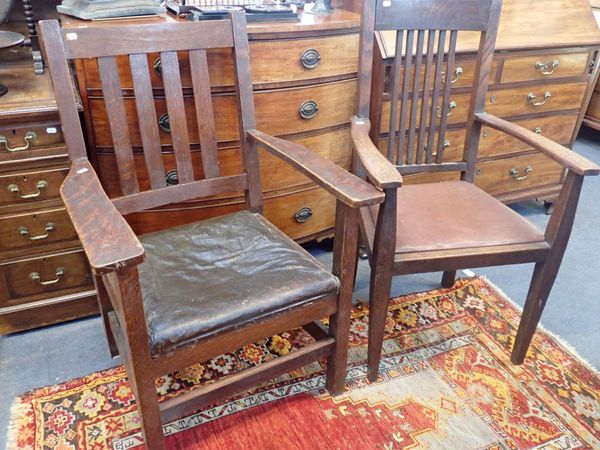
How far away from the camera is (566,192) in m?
1.29

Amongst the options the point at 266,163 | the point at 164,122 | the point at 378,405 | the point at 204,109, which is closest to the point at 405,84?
the point at 266,163

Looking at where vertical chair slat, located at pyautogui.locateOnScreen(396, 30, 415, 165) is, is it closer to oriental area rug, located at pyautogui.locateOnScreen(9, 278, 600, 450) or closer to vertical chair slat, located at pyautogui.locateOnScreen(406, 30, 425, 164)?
vertical chair slat, located at pyautogui.locateOnScreen(406, 30, 425, 164)

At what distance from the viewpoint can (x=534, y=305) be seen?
4.79 ft

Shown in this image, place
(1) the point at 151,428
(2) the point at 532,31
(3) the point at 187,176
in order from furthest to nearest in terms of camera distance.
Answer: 1. (2) the point at 532,31
2. (3) the point at 187,176
3. (1) the point at 151,428

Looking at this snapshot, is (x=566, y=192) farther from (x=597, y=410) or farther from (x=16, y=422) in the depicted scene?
(x=16, y=422)

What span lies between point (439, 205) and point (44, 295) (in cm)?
129

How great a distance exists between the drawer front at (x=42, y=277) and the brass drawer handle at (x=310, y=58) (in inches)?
37.1

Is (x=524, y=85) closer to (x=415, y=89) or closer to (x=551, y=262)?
(x=415, y=89)

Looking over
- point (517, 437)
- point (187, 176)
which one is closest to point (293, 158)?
point (187, 176)

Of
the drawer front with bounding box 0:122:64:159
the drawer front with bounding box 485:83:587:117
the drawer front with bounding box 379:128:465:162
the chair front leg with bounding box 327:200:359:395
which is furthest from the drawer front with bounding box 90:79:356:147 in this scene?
the drawer front with bounding box 485:83:587:117

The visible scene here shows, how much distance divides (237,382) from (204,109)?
72 cm

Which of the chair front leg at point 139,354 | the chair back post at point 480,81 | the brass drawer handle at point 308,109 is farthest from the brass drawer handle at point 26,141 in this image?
the chair back post at point 480,81

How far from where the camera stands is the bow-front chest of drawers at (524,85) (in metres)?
1.92

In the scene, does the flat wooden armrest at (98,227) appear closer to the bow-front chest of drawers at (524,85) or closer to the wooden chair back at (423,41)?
the wooden chair back at (423,41)
